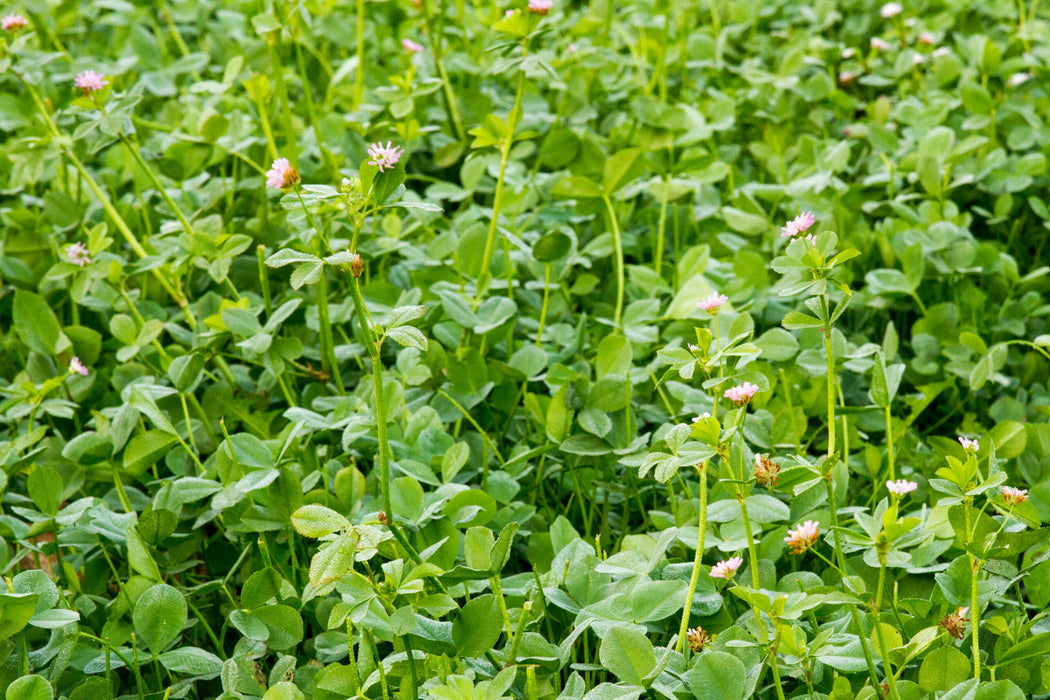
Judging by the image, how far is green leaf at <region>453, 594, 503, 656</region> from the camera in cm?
96

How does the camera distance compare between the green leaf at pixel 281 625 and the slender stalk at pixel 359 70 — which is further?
the slender stalk at pixel 359 70

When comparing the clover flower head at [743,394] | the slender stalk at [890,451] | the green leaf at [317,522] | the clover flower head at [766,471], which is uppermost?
the clover flower head at [743,394]

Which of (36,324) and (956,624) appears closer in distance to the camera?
(956,624)

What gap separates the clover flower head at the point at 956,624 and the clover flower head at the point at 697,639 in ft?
0.78

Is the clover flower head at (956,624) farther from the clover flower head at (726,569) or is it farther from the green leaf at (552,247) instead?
the green leaf at (552,247)

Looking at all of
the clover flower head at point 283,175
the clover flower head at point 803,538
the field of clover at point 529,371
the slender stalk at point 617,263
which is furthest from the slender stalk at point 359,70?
the clover flower head at point 803,538

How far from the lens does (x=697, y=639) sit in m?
0.98

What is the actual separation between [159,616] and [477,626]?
0.35 m

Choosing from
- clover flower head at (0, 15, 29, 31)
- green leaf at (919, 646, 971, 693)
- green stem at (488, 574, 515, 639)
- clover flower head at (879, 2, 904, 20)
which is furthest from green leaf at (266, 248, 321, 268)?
clover flower head at (879, 2, 904, 20)

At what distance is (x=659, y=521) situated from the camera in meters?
1.17

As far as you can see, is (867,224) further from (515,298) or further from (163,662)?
(163,662)

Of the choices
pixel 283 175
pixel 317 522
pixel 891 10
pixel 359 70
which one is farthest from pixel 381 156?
pixel 891 10

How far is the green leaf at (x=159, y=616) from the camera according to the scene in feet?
3.44

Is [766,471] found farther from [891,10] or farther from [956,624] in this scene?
[891,10]
